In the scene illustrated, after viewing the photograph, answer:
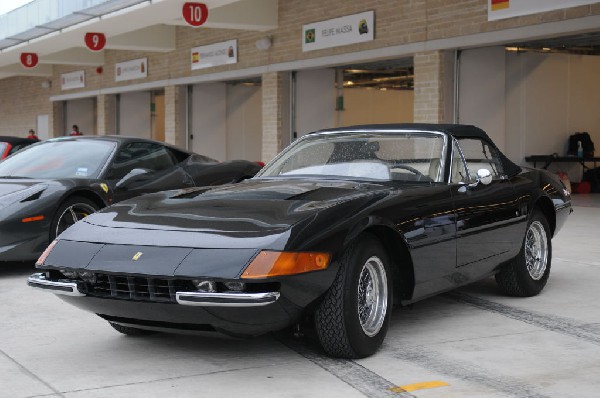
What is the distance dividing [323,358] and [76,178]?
13.9 feet

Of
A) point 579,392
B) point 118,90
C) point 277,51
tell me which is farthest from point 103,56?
point 579,392

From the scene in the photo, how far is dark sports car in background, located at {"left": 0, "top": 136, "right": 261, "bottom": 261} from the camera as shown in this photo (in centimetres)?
730

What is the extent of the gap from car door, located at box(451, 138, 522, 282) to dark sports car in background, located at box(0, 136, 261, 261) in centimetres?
363

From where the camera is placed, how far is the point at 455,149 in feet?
18.7

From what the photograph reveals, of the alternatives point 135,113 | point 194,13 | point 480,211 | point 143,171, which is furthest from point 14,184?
point 135,113

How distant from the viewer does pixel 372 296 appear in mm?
4562

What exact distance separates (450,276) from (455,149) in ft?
3.12

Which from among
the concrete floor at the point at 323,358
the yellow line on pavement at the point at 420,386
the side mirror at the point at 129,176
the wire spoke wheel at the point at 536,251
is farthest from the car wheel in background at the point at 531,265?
the side mirror at the point at 129,176

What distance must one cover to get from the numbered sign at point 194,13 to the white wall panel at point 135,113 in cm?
1101

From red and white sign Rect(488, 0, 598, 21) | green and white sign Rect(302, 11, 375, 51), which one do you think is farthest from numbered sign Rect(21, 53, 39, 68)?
red and white sign Rect(488, 0, 598, 21)

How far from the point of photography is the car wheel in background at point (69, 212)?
7516mm

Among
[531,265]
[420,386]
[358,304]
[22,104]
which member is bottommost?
[420,386]

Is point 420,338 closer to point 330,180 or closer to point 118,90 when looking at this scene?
point 330,180

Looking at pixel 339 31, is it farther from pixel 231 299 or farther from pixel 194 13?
pixel 231 299
